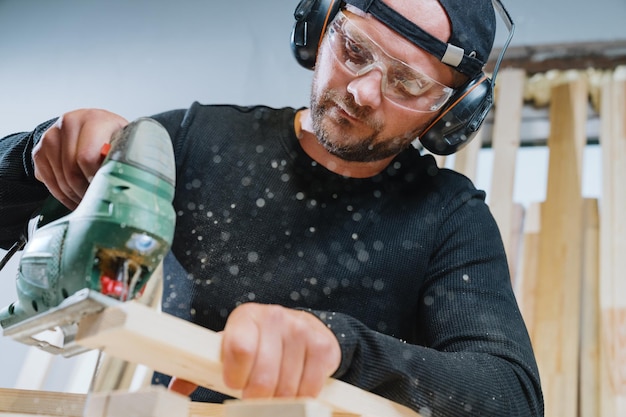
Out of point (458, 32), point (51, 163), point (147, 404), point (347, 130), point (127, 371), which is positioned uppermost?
point (458, 32)

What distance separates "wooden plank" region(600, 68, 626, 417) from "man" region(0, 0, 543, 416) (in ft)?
4.43

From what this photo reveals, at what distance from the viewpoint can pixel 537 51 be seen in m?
3.35

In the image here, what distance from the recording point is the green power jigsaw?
2.77 feet

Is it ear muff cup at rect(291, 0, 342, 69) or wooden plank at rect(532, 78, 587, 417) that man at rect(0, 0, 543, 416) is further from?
wooden plank at rect(532, 78, 587, 417)

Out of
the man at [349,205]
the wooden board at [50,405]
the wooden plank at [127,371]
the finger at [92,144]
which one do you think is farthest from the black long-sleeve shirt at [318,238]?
the wooden plank at [127,371]

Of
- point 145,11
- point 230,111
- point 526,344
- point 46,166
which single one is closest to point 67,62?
point 145,11

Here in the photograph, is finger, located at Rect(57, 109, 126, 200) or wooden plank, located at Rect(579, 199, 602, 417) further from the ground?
finger, located at Rect(57, 109, 126, 200)

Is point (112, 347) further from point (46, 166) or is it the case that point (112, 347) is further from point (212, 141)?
point (212, 141)

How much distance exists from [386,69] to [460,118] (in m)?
0.22

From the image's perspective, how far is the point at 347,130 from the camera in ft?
4.98

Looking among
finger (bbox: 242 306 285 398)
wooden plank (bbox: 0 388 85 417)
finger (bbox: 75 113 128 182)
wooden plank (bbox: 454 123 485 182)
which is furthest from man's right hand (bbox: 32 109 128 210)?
wooden plank (bbox: 454 123 485 182)

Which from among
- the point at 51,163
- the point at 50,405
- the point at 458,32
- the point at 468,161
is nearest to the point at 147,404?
the point at 50,405

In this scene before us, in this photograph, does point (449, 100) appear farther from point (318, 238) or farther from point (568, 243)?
point (568, 243)

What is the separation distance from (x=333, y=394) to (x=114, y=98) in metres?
2.41
